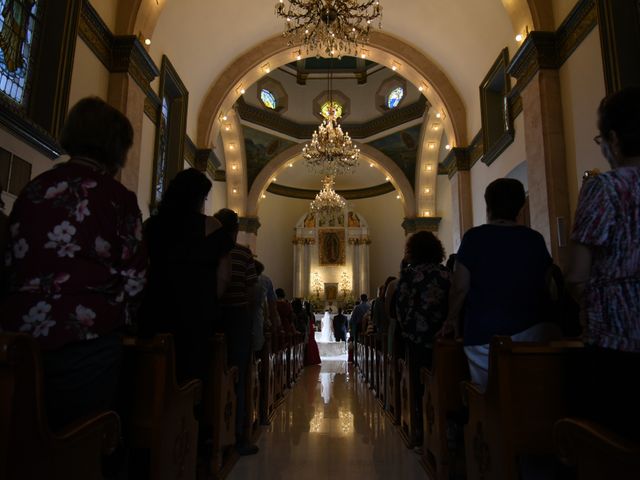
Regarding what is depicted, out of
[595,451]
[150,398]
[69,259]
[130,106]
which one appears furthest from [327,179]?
[595,451]

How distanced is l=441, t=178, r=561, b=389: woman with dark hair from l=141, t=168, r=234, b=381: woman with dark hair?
1170 millimetres

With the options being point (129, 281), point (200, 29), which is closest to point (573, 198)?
point (129, 281)

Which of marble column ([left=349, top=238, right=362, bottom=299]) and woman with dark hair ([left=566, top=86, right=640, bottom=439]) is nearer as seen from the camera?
woman with dark hair ([left=566, top=86, right=640, bottom=439])

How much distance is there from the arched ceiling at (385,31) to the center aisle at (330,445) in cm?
579

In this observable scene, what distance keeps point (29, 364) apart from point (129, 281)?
0.51 meters

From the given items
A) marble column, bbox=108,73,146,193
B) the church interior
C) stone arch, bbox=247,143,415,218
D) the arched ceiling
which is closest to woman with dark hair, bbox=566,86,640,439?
the church interior

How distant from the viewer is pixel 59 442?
3.84ft

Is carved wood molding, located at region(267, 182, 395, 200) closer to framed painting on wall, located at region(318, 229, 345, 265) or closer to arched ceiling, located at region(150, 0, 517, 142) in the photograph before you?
framed painting on wall, located at region(318, 229, 345, 265)

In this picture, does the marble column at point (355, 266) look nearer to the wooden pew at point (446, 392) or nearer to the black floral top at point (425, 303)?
the black floral top at point (425, 303)

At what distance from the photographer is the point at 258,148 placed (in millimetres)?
16031

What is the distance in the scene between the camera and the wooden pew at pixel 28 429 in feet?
3.34

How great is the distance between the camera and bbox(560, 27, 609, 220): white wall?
5.06 metres

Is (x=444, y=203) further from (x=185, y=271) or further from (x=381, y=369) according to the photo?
(x=185, y=271)

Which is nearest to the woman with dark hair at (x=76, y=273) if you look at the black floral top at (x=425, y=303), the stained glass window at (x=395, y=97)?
the black floral top at (x=425, y=303)
